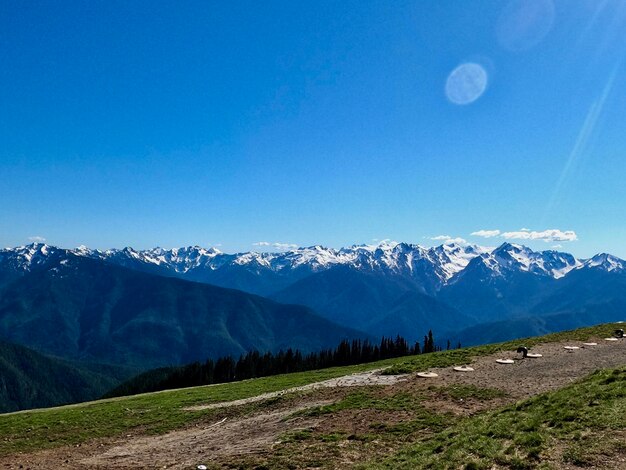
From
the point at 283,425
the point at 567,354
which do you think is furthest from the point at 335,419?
the point at 567,354

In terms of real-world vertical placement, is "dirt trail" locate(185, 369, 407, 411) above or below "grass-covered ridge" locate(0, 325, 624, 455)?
above

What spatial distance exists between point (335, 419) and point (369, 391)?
6717mm

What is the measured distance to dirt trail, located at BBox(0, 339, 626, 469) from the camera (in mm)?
20109

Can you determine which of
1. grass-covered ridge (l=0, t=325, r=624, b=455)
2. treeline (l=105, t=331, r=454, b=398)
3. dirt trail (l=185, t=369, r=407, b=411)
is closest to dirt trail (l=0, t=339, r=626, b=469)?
dirt trail (l=185, t=369, r=407, b=411)

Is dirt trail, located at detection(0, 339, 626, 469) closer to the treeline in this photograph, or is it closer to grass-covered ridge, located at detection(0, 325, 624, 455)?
grass-covered ridge, located at detection(0, 325, 624, 455)

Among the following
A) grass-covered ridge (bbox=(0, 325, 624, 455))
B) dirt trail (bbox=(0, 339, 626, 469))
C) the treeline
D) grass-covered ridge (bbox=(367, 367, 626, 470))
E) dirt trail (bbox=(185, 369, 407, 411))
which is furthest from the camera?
the treeline

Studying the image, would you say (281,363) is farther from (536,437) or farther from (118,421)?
(536,437)

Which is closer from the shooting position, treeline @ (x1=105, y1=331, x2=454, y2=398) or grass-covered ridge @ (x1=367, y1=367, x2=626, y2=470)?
grass-covered ridge @ (x1=367, y1=367, x2=626, y2=470)

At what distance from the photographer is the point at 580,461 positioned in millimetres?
12586

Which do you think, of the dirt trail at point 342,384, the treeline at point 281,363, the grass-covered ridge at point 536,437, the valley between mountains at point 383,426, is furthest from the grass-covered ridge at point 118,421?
the treeline at point 281,363

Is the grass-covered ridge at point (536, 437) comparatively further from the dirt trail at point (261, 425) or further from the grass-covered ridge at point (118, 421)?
the dirt trail at point (261, 425)

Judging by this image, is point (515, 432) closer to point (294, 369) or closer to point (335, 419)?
point (335, 419)

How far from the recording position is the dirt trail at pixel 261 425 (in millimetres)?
20109

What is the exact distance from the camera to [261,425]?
23.9m
